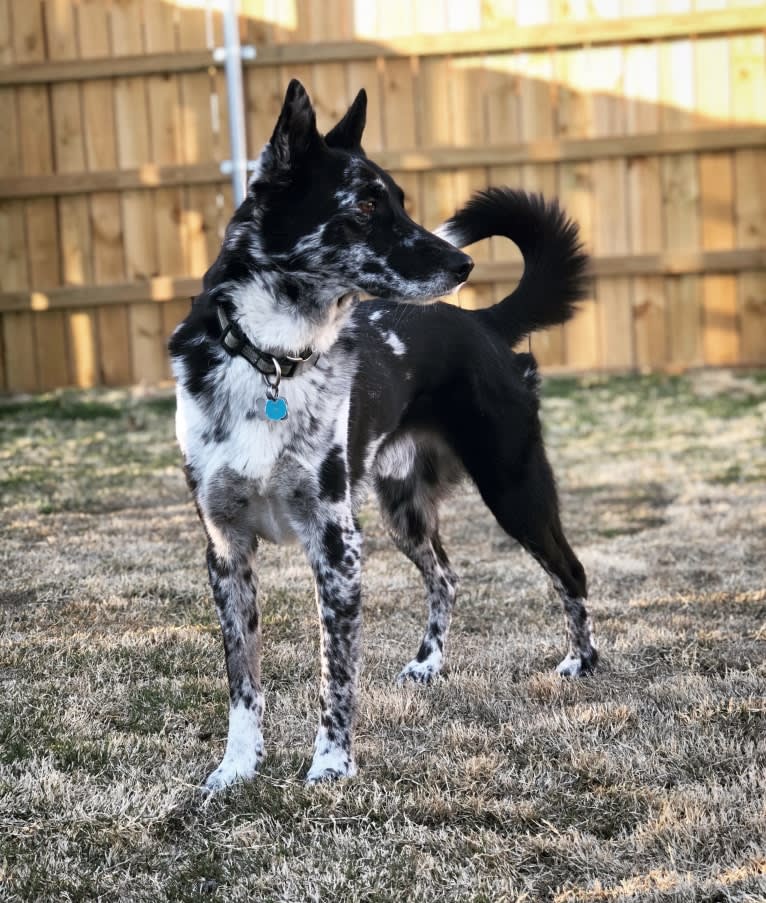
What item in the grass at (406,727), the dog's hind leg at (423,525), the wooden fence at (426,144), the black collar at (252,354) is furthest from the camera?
the wooden fence at (426,144)

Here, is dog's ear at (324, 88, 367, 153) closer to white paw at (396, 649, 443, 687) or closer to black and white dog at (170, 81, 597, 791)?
black and white dog at (170, 81, 597, 791)

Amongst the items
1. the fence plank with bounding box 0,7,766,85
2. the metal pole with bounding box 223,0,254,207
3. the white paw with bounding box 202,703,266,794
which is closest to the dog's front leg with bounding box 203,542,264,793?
the white paw with bounding box 202,703,266,794

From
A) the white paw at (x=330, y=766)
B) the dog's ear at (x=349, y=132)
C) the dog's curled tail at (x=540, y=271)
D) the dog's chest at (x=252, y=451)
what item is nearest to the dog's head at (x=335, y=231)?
the dog's ear at (x=349, y=132)

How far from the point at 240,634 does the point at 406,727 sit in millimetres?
469

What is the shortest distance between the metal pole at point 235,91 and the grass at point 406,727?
367 cm

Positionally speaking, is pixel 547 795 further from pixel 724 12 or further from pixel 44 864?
pixel 724 12

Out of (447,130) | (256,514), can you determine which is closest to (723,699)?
(256,514)

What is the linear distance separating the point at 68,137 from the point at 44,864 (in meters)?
7.07

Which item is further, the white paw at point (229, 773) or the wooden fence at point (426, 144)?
the wooden fence at point (426, 144)

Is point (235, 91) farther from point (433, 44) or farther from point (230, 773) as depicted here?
point (230, 773)

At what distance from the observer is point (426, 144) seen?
8273mm

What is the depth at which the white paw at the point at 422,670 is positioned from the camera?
3.16 metres

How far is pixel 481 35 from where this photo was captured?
8070mm

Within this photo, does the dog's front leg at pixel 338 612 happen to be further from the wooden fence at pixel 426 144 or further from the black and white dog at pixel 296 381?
the wooden fence at pixel 426 144
